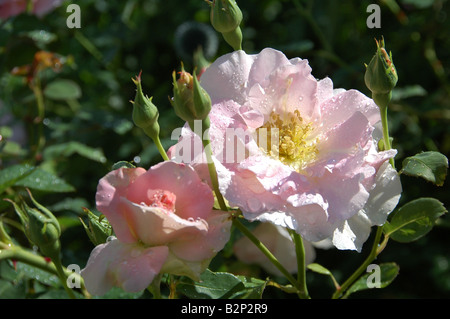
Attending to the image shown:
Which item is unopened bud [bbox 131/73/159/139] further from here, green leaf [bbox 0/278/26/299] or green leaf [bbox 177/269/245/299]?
green leaf [bbox 0/278/26/299]

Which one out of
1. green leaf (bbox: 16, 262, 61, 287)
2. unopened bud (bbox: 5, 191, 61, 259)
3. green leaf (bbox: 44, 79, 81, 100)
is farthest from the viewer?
green leaf (bbox: 44, 79, 81, 100)

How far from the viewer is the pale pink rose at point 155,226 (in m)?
0.87

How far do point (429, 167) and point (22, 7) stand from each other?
1524 millimetres

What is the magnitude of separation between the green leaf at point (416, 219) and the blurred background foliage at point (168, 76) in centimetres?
59

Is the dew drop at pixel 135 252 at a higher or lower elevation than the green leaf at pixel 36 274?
higher

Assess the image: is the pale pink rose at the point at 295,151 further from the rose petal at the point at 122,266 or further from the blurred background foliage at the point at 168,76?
the blurred background foliage at the point at 168,76

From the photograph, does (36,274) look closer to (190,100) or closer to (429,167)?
(190,100)

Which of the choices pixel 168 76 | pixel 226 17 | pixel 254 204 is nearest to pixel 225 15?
pixel 226 17

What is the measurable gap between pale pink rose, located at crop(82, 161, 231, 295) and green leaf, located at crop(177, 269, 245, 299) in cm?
13

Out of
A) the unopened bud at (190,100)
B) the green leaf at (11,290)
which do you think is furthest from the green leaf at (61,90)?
the unopened bud at (190,100)

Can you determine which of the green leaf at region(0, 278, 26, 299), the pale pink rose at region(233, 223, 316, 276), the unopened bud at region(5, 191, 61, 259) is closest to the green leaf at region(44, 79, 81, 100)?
the green leaf at region(0, 278, 26, 299)

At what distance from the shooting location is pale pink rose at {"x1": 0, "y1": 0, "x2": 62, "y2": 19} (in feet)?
6.59

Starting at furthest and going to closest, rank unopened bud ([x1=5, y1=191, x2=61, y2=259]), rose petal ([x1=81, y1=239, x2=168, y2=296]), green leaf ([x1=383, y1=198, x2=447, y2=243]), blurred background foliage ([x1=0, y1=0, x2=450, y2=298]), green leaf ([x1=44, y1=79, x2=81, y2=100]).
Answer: green leaf ([x1=44, y1=79, x2=81, y2=100]) < blurred background foliage ([x1=0, y1=0, x2=450, y2=298]) < green leaf ([x1=383, y1=198, x2=447, y2=243]) < unopened bud ([x1=5, y1=191, x2=61, y2=259]) < rose petal ([x1=81, y1=239, x2=168, y2=296])

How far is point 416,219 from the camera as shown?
3.57 ft
